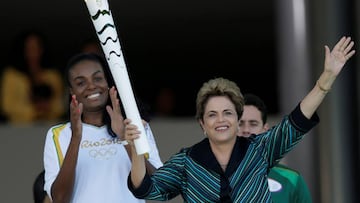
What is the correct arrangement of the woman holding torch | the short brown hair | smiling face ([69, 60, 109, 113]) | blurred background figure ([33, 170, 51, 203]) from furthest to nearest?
blurred background figure ([33, 170, 51, 203]) < smiling face ([69, 60, 109, 113]) < the woman holding torch < the short brown hair

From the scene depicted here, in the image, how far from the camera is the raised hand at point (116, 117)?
4465mm

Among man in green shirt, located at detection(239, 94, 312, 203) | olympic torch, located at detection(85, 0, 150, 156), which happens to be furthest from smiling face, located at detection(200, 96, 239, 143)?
man in green shirt, located at detection(239, 94, 312, 203)

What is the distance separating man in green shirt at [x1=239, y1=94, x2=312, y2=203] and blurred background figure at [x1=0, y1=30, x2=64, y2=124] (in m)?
2.72

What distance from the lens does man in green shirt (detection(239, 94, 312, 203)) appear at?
5164 mm

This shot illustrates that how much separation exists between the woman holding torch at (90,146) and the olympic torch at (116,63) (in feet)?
0.39

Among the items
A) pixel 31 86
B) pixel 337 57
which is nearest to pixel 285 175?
pixel 337 57

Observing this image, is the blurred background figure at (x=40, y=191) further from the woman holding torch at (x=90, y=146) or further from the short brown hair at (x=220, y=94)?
the short brown hair at (x=220, y=94)

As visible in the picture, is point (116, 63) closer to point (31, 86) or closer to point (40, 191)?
point (40, 191)

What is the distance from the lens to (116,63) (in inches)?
173

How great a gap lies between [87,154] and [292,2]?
356 centimetres

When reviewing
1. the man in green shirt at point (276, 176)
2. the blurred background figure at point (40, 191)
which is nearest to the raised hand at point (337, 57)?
the man in green shirt at point (276, 176)

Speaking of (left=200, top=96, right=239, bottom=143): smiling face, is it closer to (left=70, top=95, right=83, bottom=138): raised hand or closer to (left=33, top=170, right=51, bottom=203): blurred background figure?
(left=70, top=95, right=83, bottom=138): raised hand

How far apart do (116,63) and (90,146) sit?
53 centimetres

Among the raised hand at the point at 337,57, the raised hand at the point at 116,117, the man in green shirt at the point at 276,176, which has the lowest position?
the man in green shirt at the point at 276,176
